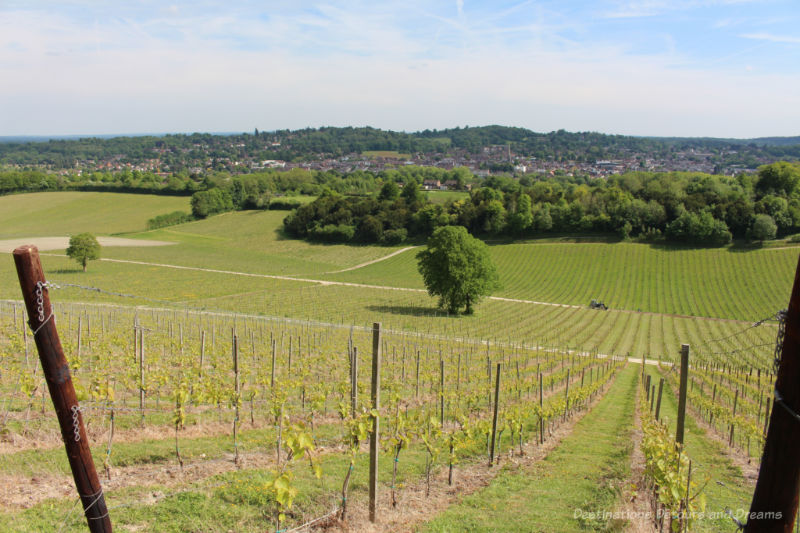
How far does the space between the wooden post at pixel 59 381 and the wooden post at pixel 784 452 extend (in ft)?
17.0

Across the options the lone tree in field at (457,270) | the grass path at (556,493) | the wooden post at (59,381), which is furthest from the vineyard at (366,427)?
the lone tree in field at (457,270)

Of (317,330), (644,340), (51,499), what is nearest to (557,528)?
(51,499)

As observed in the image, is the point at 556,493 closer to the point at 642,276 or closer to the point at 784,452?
the point at 784,452

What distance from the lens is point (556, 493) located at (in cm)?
825

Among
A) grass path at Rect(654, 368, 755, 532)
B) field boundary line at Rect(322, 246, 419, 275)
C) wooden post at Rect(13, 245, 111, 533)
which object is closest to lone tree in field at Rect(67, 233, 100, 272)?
field boundary line at Rect(322, 246, 419, 275)

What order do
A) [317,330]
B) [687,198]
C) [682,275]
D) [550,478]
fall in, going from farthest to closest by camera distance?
1. [687,198]
2. [682,275]
3. [317,330]
4. [550,478]

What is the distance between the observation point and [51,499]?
664cm

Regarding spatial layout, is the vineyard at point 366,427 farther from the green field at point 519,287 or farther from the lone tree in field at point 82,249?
the lone tree in field at point 82,249

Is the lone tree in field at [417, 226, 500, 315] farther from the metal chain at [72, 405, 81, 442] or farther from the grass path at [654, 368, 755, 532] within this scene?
the metal chain at [72, 405, 81, 442]

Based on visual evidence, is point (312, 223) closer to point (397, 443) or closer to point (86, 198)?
point (86, 198)

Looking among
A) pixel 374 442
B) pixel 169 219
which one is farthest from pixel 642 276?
pixel 169 219

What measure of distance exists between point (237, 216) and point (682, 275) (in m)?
76.2

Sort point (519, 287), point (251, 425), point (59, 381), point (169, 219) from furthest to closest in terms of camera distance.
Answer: point (169, 219), point (519, 287), point (251, 425), point (59, 381)

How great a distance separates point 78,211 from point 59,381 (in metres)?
108
